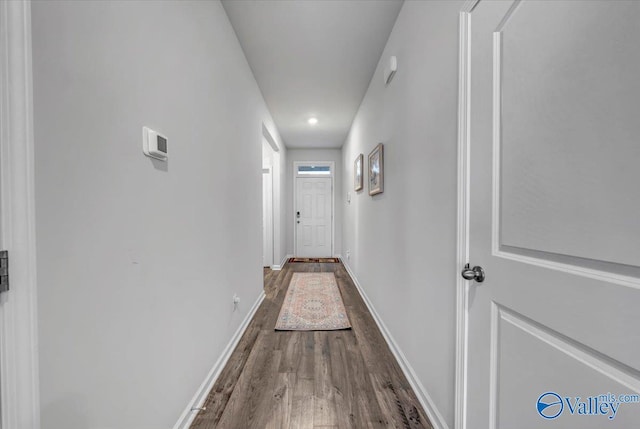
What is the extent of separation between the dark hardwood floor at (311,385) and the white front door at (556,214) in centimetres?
59

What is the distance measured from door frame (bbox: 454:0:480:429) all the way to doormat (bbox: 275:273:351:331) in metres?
1.34

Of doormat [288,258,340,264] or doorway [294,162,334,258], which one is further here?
doorway [294,162,334,258]

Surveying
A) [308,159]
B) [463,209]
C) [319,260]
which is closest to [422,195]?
[463,209]

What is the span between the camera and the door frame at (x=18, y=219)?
0.52m

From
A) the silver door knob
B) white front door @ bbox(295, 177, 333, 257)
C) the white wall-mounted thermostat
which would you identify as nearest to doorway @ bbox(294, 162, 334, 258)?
white front door @ bbox(295, 177, 333, 257)

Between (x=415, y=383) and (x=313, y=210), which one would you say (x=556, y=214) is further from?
(x=313, y=210)

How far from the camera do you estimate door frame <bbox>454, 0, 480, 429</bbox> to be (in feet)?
3.33

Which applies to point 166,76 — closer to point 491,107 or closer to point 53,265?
point 53,265

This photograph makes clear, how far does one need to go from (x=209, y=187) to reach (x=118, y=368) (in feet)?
3.23

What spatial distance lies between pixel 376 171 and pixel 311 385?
1818 millimetres

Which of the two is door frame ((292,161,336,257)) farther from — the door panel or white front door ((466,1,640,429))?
the door panel

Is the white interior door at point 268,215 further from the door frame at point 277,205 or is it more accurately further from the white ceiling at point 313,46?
the white ceiling at point 313,46

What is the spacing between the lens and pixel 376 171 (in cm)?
247

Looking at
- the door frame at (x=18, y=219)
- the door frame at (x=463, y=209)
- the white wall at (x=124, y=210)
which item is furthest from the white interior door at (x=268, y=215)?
the door frame at (x=18, y=219)
